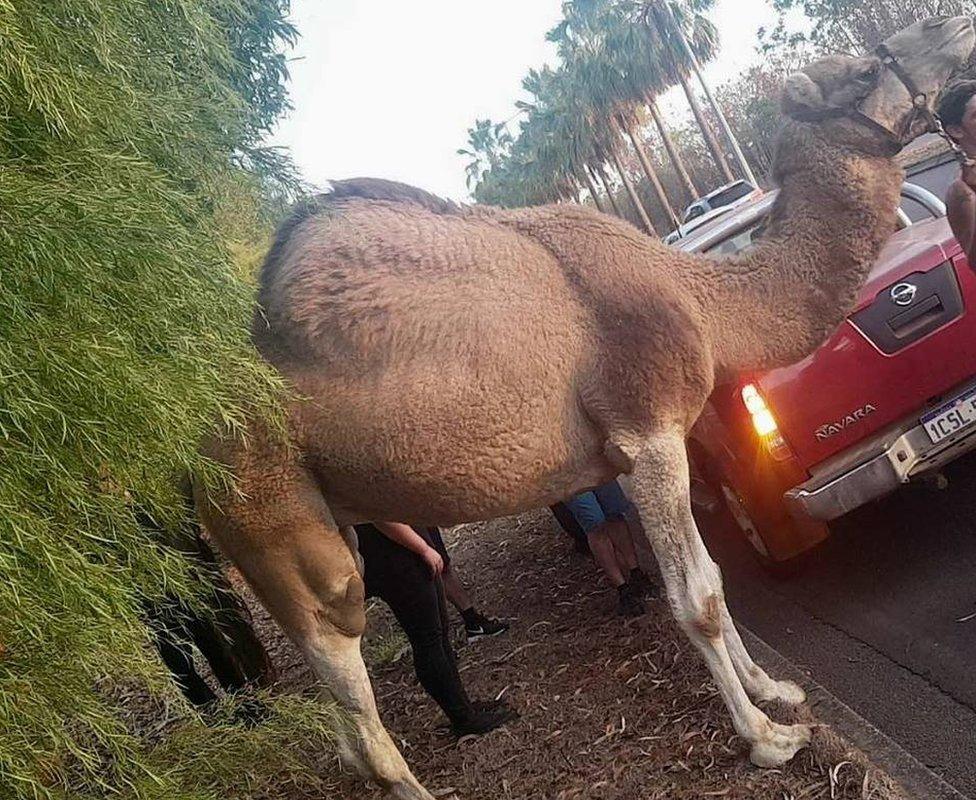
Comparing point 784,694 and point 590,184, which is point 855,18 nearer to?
point 590,184

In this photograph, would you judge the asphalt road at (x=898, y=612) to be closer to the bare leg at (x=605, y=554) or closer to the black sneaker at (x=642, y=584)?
the black sneaker at (x=642, y=584)

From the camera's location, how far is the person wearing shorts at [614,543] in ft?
17.7

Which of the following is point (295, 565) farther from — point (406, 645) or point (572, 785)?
point (406, 645)

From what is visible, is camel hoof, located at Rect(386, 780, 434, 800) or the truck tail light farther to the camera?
the truck tail light

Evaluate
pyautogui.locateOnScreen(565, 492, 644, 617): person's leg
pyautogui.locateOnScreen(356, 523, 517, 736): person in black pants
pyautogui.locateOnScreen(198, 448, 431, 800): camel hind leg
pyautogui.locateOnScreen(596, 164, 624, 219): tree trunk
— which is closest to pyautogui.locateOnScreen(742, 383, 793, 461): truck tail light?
pyautogui.locateOnScreen(565, 492, 644, 617): person's leg

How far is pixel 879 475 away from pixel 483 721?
7.44 ft

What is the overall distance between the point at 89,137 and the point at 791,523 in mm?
3985

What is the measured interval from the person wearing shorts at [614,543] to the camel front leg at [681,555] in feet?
5.36

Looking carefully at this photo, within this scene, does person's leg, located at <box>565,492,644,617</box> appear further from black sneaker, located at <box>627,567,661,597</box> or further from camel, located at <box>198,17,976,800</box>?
camel, located at <box>198,17,976,800</box>

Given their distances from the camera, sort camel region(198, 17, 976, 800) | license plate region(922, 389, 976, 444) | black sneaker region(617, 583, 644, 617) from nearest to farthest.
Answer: camel region(198, 17, 976, 800), license plate region(922, 389, 976, 444), black sneaker region(617, 583, 644, 617)

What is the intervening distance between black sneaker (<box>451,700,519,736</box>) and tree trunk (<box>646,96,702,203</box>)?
29.3 meters

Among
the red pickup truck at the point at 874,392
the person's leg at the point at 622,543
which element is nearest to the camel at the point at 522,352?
the red pickup truck at the point at 874,392

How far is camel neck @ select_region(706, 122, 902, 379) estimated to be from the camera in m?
3.78

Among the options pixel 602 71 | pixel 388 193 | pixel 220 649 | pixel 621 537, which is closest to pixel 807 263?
pixel 388 193
